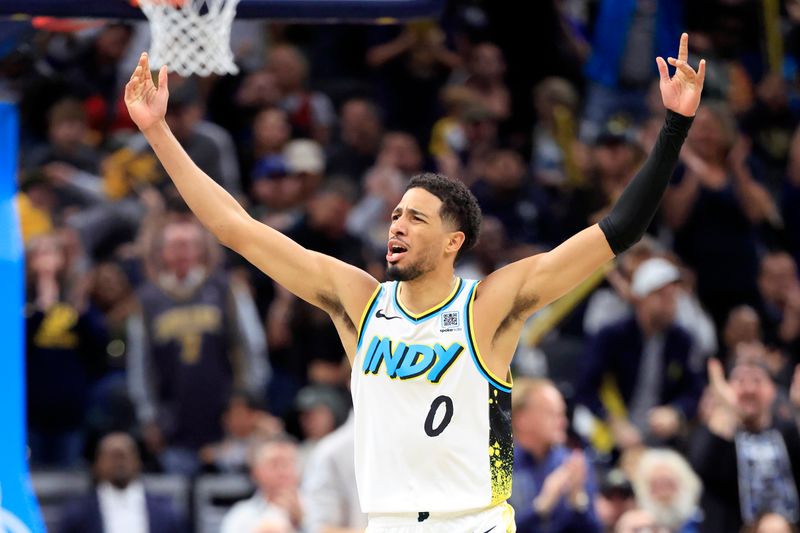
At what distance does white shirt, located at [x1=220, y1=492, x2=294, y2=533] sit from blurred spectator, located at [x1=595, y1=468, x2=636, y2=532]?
2.11m

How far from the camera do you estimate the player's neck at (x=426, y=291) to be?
6547 millimetres

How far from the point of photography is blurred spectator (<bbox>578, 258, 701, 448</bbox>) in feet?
38.3

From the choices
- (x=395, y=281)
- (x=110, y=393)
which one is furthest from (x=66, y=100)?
(x=395, y=281)

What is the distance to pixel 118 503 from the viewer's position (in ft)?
35.2

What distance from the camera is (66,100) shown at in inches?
536

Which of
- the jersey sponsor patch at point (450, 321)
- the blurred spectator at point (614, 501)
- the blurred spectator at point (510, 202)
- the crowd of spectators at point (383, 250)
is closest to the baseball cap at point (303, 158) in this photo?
the crowd of spectators at point (383, 250)

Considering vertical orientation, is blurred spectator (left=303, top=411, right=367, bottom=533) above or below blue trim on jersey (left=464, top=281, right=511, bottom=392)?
below

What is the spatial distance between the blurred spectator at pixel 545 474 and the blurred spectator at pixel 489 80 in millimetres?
5420

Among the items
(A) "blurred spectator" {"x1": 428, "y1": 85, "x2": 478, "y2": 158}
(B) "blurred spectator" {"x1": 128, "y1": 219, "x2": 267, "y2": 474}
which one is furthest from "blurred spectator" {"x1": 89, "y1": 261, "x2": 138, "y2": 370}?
(A) "blurred spectator" {"x1": 428, "y1": 85, "x2": 478, "y2": 158}

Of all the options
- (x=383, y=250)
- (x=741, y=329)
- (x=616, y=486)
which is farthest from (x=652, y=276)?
(x=383, y=250)

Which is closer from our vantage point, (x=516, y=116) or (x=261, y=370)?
(x=261, y=370)

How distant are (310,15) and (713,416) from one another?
15.2 feet

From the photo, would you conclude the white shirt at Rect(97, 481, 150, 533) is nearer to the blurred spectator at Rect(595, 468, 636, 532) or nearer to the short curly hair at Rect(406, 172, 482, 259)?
the blurred spectator at Rect(595, 468, 636, 532)

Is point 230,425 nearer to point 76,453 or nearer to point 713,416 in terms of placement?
point 76,453
